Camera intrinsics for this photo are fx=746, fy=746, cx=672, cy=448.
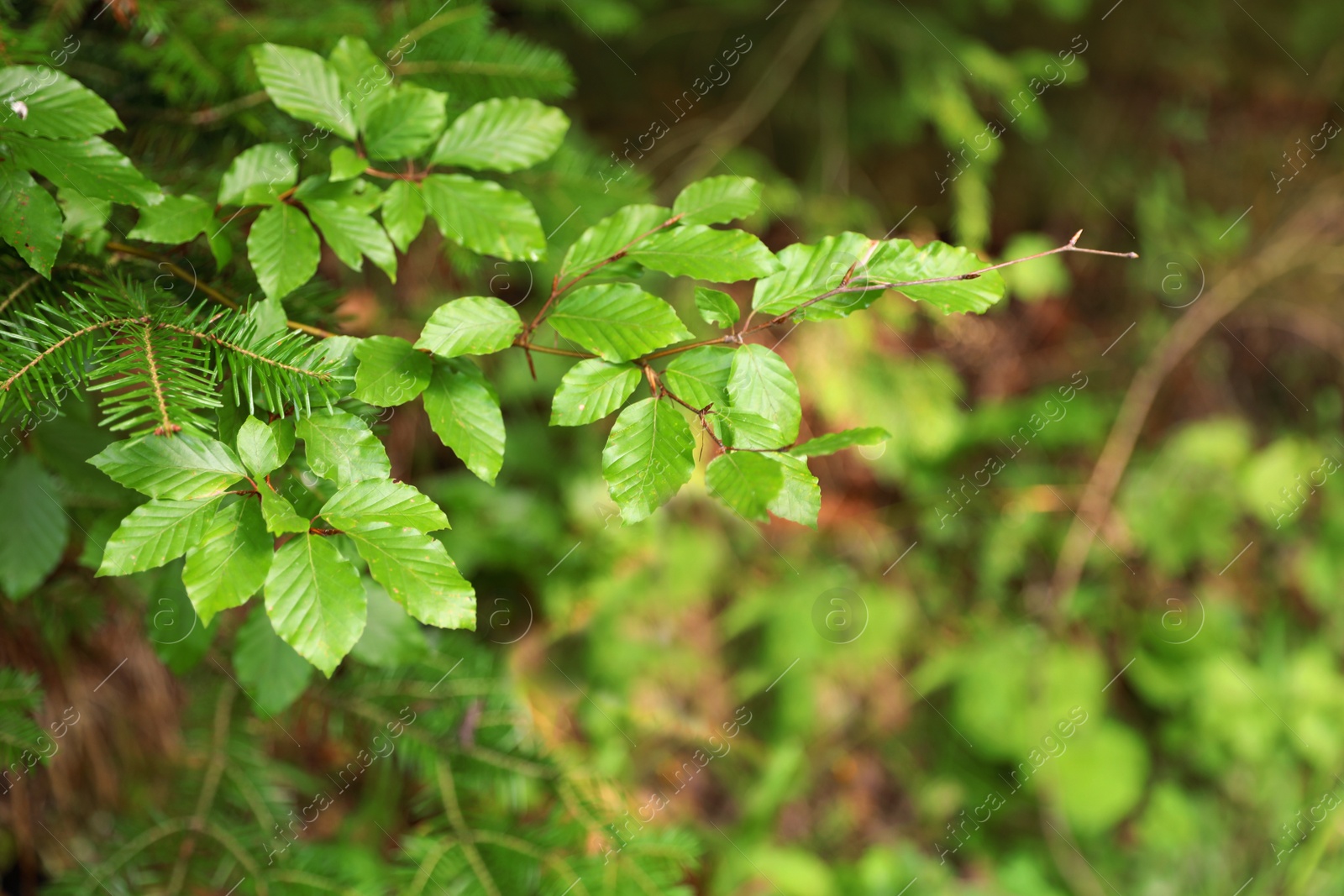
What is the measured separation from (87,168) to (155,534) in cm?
32

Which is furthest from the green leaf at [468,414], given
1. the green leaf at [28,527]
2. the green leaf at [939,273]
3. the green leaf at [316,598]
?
the green leaf at [28,527]

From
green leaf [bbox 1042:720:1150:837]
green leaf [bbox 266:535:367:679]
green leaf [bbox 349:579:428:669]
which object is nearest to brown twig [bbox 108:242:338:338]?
green leaf [bbox 266:535:367:679]

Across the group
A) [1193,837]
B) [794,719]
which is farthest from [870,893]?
[1193,837]

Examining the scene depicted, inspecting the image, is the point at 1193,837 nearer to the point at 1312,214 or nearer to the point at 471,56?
the point at 1312,214

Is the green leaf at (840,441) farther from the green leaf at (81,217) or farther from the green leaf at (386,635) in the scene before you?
the green leaf at (81,217)

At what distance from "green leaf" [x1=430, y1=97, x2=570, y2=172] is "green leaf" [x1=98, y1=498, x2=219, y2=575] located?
39cm

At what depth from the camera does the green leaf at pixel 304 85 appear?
70cm

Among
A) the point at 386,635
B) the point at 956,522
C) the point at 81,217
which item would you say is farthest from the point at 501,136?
the point at 956,522

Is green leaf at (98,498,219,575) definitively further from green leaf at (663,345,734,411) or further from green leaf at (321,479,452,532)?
green leaf at (663,345,734,411)

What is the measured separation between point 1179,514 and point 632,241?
2662 mm

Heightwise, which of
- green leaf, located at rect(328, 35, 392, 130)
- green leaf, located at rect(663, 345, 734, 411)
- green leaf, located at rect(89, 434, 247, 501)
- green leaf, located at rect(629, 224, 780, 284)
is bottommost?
green leaf, located at rect(89, 434, 247, 501)

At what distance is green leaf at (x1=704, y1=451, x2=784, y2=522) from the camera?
0.51m

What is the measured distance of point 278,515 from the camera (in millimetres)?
524

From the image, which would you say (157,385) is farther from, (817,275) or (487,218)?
(817,275)
